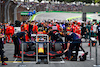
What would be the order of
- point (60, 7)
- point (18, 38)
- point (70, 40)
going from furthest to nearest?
1. point (60, 7)
2. point (18, 38)
3. point (70, 40)

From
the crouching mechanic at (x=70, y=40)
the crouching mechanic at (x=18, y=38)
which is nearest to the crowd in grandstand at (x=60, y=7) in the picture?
the crouching mechanic at (x=18, y=38)

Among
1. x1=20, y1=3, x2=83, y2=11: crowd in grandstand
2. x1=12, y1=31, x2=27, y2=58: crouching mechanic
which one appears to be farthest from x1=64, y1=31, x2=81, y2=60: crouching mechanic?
x1=20, y1=3, x2=83, y2=11: crowd in grandstand

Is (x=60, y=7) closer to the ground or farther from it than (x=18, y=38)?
farther from it

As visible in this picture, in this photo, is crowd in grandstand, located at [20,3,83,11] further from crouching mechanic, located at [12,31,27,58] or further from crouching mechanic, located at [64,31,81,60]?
crouching mechanic, located at [64,31,81,60]

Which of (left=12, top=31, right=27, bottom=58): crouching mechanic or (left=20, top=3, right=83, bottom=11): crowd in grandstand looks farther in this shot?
(left=20, top=3, right=83, bottom=11): crowd in grandstand

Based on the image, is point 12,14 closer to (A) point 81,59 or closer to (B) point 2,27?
(B) point 2,27

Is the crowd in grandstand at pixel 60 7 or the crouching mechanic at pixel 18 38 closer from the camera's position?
the crouching mechanic at pixel 18 38

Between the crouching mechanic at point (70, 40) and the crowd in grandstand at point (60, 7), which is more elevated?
Answer: the crowd in grandstand at point (60, 7)

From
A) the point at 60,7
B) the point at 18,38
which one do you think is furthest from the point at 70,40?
the point at 60,7

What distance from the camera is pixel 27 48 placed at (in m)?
9.99

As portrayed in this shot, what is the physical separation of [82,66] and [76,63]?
57cm

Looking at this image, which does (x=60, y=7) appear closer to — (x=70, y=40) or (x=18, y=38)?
(x=18, y=38)

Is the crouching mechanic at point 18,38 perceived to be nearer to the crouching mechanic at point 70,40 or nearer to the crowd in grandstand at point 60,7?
the crouching mechanic at point 70,40

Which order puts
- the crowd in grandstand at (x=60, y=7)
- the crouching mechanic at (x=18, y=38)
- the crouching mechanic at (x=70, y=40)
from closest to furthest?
1. the crouching mechanic at (x=70, y=40)
2. the crouching mechanic at (x=18, y=38)
3. the crowd in grandstand at (x=60, y=7)
